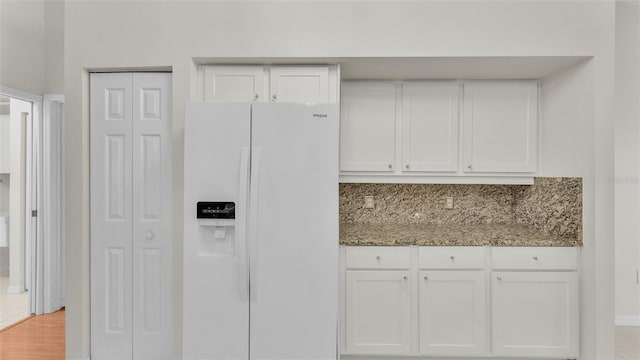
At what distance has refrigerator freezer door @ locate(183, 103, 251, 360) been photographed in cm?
228

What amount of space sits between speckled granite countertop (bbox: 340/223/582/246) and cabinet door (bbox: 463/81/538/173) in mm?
461

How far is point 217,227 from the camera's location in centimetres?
229

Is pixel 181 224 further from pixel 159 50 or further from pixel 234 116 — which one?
pixel 159 50

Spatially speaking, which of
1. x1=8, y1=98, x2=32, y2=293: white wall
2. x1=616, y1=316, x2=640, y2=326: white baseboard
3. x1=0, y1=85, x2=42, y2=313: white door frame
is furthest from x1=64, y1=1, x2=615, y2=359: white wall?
x1=8, y1=98, x2=32, y2=293: white wall

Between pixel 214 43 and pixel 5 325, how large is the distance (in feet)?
10.4

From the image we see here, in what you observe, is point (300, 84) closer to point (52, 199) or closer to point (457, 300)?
point (457, 300)

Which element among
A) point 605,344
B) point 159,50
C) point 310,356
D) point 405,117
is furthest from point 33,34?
point 605,344

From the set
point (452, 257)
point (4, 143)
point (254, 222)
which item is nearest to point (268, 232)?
point (254, 222)

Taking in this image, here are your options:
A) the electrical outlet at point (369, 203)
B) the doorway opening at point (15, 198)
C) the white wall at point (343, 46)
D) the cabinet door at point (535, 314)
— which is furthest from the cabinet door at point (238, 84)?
the doorway opening at point (15, 198)

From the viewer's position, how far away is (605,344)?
2.49 metres

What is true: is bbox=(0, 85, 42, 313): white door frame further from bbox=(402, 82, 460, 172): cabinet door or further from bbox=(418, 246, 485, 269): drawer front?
bbox=(418, 246, 485, 269): drawer front

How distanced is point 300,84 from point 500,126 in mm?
1546

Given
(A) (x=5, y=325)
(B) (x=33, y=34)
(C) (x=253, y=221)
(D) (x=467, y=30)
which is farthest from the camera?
(B) (x=33, y=34)

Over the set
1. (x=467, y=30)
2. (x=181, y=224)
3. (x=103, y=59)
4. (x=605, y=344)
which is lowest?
(x=605, y=344)
